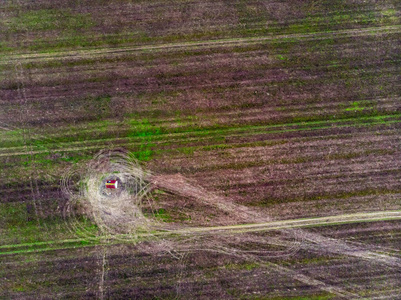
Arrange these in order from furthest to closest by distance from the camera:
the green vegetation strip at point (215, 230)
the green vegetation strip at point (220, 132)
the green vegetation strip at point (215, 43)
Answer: the green vegetation strip at point (215, 43), the green vegetation strip at point (220, 132), the green vegetation strip at point (215, 230)

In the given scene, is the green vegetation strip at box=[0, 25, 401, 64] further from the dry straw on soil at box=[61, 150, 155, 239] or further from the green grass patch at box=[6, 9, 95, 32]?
the dry straw on soil at box=[61, 150, 155, 239]

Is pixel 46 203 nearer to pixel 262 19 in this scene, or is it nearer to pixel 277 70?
pixel 277 70

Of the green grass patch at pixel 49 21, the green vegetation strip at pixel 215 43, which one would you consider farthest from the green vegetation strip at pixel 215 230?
the green grass patch at pixel 49 21

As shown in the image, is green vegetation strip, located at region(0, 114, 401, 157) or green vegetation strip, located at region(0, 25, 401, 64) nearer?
green vegetation strip, located at region(0, 114, 401, 157)

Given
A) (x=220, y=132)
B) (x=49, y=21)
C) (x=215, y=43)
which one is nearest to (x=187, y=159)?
(x=220, y=132)

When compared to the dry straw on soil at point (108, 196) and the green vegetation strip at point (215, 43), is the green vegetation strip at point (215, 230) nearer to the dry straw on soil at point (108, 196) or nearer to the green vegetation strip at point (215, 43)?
the dry straw on soil at point (108, 196)

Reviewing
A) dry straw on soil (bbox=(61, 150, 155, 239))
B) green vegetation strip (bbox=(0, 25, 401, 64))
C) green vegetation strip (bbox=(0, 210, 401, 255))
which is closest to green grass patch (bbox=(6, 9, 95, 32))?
green vegetation strip (bbox=(0, 25, 401, 64))

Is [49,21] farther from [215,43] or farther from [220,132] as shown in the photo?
[220,132]
